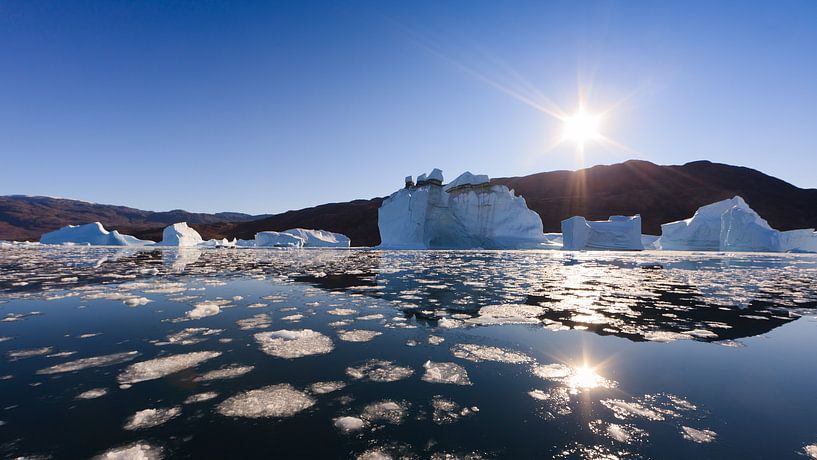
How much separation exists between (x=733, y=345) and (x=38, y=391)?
560 centimetres

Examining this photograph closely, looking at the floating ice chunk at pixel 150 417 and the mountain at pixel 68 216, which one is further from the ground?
the mountain at pixel 68 216

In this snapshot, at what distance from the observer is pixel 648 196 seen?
209 feet

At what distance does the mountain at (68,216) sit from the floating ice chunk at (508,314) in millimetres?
88698

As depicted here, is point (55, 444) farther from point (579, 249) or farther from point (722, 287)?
point (579, 249)

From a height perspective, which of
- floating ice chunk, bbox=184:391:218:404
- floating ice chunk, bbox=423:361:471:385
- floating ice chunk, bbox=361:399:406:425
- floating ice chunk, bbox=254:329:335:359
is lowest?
floating ice chunk, bbox=254:329:335:359

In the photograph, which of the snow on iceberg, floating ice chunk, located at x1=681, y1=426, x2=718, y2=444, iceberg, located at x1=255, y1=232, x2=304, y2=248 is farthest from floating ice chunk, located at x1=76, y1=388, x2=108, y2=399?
the snow on iceberg

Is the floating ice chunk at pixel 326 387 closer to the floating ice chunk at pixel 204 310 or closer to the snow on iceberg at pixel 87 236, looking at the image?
A: the floating ice chunk at pixel 204 310

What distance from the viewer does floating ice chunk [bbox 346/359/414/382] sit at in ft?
8.31

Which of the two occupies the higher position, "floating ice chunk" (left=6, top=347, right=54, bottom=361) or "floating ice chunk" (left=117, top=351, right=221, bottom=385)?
"floating ice chunk" (left=117, top=351, right=221, bottom=385)

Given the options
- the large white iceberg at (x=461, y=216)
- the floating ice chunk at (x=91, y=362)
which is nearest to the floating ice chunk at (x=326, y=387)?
the floating ice chunk at (x=91, y=362)

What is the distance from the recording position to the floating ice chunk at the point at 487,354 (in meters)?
2.94

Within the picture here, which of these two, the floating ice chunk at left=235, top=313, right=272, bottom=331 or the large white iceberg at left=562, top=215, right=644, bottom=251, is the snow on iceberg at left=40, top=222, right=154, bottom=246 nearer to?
the floating ice chunk at left=235, top=313, right=272, bottom=331

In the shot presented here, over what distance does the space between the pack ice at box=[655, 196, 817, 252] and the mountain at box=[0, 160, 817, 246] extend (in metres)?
24.1

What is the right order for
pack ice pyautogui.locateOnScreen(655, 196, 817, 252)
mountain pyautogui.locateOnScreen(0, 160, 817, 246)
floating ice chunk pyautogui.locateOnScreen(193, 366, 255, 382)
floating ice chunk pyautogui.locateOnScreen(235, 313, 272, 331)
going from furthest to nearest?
mountain pyautogui.locateOnScreen(0, 160, 817, 246) < pack ice pyautogui.locateOnScreen(655, 196, 817, 252) < floating ice chunk pyautogui.locateOnScreen(235, 313, 272, 331) < floating ice chunk pyautogui.locateOnScreen(193, 366, 255, 382)
